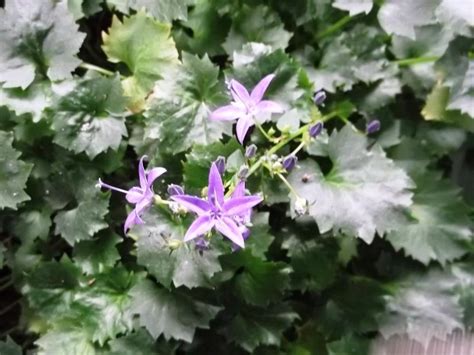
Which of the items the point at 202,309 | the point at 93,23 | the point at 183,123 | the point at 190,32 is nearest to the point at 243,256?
the point at 202,309

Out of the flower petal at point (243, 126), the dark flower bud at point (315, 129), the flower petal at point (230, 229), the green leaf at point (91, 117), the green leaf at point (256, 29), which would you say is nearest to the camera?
the flower petal at point (230, 229)

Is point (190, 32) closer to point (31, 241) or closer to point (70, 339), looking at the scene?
point (31, 241)

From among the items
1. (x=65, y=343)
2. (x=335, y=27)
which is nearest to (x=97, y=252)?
(x=65, y=343)

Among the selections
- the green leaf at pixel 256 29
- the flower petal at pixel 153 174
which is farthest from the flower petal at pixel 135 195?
the green leaf at pixel 256 29

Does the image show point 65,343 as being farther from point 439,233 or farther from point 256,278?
point 439,233

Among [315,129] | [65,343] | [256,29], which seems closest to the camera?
[315,129]

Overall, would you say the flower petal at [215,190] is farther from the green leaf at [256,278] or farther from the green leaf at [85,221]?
the green leaf at [85,221]
